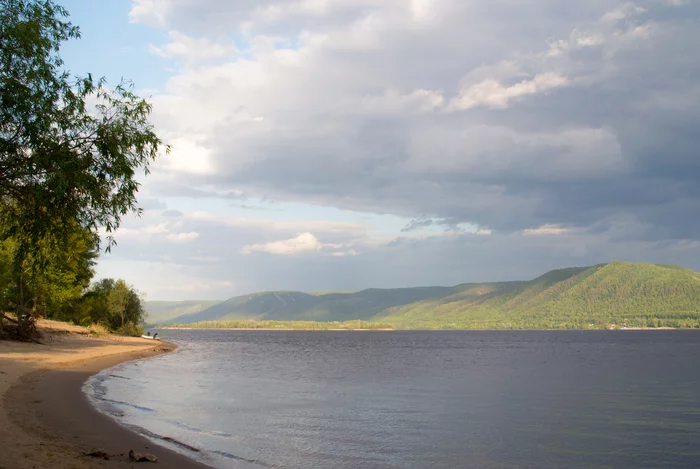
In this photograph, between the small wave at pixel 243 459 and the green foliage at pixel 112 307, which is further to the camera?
the green foliage at pixel 112 307

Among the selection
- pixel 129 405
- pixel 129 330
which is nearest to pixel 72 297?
pixel 129 330

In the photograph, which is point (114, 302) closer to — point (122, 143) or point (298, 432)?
point (298, 432)

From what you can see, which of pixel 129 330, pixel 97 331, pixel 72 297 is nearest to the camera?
pixel 72 297

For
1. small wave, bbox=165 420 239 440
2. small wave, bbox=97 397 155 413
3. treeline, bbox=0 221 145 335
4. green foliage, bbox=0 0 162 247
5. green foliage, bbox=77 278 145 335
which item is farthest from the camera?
green foliage, bbox=77 278 145 335

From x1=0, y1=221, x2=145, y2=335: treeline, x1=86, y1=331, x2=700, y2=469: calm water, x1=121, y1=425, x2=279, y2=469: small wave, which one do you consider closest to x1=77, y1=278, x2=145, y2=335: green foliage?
x1=0, y1=221, x2=145, y2=335: treeline

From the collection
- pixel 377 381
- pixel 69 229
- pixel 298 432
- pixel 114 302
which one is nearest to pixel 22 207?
pixel 69 229

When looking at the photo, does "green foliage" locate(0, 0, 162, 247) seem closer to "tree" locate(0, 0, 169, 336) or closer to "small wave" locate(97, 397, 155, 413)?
"tree" locate(0, 0, 169, 336)

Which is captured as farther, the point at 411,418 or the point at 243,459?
the point at 411,418

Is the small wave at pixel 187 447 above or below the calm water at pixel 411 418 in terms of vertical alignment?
above

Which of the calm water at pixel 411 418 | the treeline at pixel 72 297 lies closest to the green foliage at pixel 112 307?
the treeline at pixel 72 297

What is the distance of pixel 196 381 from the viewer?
150 ft

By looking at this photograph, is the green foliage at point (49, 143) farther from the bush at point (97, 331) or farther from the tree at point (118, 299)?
the tree at point (118, 299)

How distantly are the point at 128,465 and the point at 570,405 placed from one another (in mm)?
29602

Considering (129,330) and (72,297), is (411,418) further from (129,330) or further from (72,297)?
(129,330)
